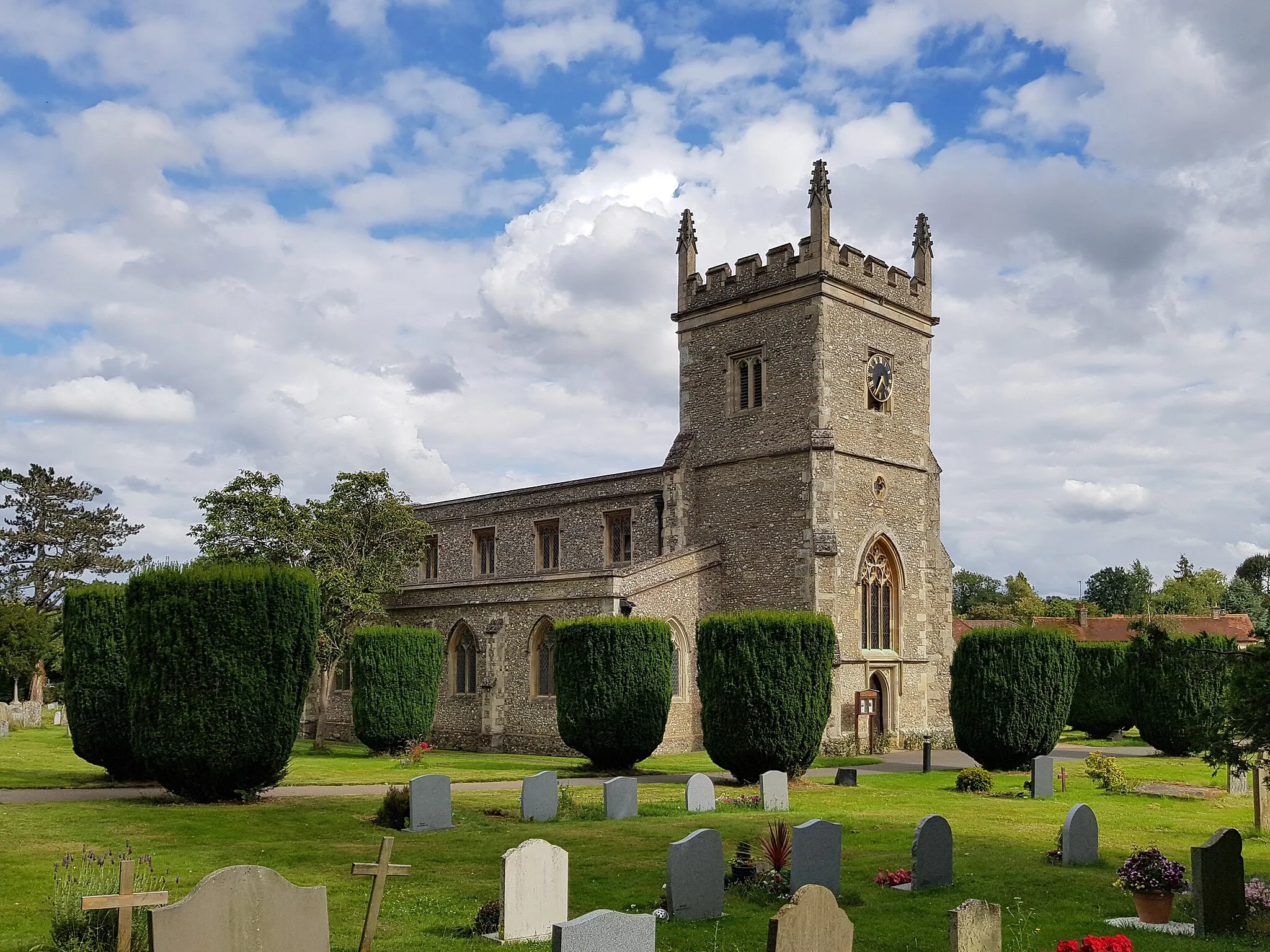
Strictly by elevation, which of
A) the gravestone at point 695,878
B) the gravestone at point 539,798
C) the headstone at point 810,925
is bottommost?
the gravestone at point 539,798

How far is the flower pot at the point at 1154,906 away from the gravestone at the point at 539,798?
891 centimetres

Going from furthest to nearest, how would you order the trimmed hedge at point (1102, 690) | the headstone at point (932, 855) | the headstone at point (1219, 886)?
the trimmed hedge at point (1102, 690), the headstone at point (932, 855), the headstone at point (1219, 886)

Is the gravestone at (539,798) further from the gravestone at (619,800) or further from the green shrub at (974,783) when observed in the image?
the green shrub at (974,783)

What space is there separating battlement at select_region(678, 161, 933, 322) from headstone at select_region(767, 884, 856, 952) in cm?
2567

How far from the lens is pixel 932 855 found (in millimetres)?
11750

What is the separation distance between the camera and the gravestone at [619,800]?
17.0 metres

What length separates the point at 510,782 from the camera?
2283 centimetres

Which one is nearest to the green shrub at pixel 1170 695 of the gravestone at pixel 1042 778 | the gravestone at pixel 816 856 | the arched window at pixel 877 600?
the gravestone at pixel 1042 778

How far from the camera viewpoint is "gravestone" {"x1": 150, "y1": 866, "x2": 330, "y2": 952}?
22.4 ft

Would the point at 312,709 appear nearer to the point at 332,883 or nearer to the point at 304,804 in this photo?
the point at 304,804

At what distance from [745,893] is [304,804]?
9309 millimetres

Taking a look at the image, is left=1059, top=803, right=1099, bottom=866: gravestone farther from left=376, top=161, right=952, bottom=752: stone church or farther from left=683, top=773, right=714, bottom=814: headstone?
left=376, top=161, right=952, bottom=752: stone church

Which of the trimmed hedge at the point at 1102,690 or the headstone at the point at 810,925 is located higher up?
the headstone at the point at 810,925

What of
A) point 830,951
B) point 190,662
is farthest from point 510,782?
point 830,951
